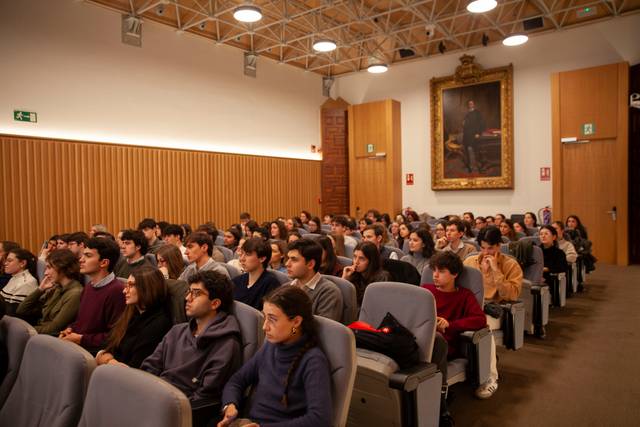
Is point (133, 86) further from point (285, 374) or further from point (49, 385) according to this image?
point (285, 374)

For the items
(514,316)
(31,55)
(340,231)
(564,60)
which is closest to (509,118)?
(564,60)

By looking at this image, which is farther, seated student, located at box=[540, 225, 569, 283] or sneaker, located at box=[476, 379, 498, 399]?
seated student, located at box=[540, 225, 569, 283]

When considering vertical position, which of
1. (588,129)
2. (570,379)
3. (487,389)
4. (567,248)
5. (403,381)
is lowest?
(570,379)

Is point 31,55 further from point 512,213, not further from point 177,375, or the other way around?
point 512,213

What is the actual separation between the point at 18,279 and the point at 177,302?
2.33 m

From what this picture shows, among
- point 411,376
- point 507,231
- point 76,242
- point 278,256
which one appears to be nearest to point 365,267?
point 278,256

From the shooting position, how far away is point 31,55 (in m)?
8.12

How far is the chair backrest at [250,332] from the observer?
2436 millimetres

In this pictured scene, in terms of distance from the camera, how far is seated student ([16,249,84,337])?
3420 mm

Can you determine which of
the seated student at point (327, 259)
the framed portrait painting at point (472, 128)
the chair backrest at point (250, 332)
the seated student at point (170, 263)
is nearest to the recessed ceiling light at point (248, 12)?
the seated student at point (170, 263)

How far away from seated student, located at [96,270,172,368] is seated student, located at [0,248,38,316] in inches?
72.3

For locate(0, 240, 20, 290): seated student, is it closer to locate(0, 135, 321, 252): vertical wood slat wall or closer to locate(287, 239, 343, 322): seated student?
locate(287, 239, 343, 322): seated student

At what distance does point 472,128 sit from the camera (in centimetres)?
1196

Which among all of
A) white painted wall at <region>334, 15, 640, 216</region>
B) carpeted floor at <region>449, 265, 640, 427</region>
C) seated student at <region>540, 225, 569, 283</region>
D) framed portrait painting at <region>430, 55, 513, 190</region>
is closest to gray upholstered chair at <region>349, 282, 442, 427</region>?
carpeted floor at <region>449, 265, 640, 427</region>
